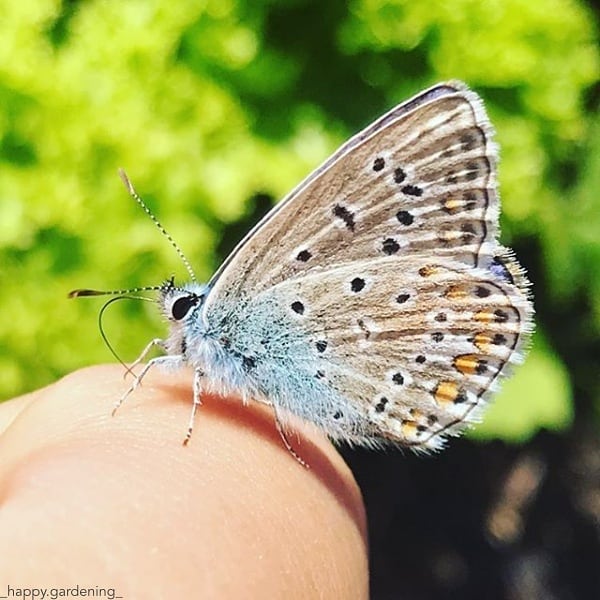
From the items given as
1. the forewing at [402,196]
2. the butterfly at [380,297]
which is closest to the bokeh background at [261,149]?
the butterfly at [380,297]

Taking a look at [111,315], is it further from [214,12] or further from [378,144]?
[378,144]

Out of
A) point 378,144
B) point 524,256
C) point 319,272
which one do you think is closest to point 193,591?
point 319,272

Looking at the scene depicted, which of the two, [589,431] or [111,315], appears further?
[589,431]

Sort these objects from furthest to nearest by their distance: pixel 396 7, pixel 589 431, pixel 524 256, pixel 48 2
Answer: pixel 589 431 → pixel 524 256 → pixel 396 7 → pixel 48 2

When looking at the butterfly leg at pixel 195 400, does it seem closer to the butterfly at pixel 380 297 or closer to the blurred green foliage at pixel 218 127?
the butterfly at pixel 380 297

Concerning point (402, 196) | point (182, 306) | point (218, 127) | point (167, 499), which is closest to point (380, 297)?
point (402, 196)

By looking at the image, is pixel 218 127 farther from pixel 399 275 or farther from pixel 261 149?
pixel 399 275
